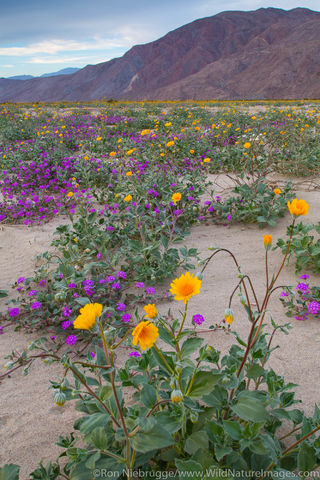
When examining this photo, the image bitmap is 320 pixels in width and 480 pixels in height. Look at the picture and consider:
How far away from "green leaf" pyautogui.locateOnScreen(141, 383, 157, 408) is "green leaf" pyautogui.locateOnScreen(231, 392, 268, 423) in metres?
0.30

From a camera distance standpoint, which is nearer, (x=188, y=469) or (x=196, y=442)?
(x=188, y=469)

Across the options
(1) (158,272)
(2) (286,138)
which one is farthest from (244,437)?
(2) (286,138)

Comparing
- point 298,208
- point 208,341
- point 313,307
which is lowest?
point 208,341

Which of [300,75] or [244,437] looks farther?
[300,75]

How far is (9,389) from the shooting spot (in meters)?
2.07

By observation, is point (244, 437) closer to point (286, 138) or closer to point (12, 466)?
point (12, 466)

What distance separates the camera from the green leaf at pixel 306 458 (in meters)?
1.13

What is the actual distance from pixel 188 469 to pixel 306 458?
440mm

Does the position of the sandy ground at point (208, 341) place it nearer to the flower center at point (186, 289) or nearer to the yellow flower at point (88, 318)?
the flower center at point (186, 289)

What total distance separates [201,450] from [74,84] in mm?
86362

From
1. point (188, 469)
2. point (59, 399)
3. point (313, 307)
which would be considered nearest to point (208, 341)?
point (313, 307)

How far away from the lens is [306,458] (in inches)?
44.7

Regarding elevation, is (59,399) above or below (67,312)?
above

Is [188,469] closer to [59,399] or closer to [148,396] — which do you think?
[148,396]
